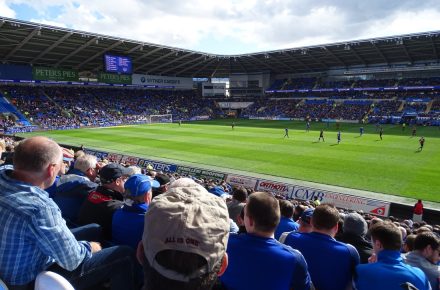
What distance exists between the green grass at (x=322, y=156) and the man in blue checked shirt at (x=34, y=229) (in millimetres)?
18051

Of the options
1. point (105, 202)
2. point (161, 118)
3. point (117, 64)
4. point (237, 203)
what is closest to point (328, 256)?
point (105, 202)

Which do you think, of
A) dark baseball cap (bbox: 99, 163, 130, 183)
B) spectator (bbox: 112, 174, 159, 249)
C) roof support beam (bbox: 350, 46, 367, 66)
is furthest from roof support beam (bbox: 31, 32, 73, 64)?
spectator (bbox: 112, 174, 159, 249)

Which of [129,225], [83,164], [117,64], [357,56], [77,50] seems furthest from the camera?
[357,56]

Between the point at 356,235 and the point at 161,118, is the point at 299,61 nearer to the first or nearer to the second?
the point at 161,118

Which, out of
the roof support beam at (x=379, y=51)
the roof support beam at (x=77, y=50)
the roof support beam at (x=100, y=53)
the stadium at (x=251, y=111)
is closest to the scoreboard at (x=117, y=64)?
the stadium at (x=251, y=111)

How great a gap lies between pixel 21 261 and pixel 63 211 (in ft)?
7.84

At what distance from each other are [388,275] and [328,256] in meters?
0.63

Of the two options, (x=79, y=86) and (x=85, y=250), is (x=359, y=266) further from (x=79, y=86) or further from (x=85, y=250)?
(x=79, y=86)

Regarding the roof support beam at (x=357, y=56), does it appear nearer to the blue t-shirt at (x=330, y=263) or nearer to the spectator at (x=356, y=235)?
the spectator at (x=356, y=235)

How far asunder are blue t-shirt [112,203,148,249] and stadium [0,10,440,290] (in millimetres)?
9223

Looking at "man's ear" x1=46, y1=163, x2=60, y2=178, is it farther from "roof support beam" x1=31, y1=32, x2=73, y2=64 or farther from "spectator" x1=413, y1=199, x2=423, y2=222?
"roof support beam" x1=31, y1=32, x2=73, y2=64

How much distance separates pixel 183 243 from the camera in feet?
5.13

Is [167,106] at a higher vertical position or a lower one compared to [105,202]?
lower

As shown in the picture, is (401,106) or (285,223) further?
(401,106)
